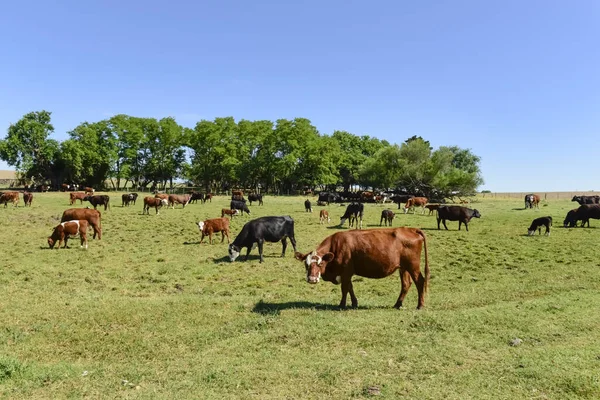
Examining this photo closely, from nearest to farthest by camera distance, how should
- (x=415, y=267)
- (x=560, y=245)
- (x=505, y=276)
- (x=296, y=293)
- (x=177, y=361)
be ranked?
1. (x=177, y=361)
2. (x=415, y=267)
3. (x=296, y=293)
4. (x=505, y=276)
5. (x=560, y=245)

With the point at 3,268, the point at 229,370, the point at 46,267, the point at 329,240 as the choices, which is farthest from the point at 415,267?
the point at 3,268

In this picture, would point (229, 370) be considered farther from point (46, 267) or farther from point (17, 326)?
point (46, 267)

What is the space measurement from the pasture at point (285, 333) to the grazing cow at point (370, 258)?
2.35 feet

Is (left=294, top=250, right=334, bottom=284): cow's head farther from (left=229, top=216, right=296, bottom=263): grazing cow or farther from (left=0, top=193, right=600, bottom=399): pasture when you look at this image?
(left=229, top=216, right=296, bottom=263): grazing cow

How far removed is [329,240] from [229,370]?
466 cm

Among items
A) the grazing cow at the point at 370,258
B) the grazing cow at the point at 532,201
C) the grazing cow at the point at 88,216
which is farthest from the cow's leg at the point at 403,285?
the grazing cow at the point at 532,201

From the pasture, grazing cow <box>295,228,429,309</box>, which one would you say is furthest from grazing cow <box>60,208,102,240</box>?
grazing cow <box>295,228,429,309</box>

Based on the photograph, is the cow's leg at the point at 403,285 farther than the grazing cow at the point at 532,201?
No

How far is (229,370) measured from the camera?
6.59 m

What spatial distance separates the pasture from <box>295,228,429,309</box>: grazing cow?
28.1 inches

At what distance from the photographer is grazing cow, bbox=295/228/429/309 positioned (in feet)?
32.8

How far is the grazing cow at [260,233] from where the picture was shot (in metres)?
17.8

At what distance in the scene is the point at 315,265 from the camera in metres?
9.57

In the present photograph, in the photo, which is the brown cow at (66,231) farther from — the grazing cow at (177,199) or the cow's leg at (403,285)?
the grazing cow at (177,199)
